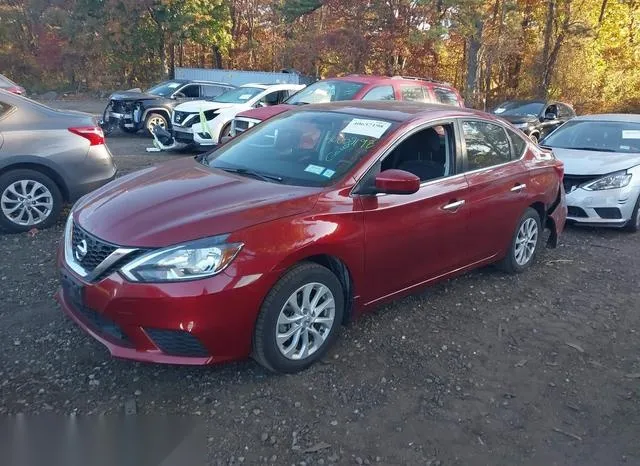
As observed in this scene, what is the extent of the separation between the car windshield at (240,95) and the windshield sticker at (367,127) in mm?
8619

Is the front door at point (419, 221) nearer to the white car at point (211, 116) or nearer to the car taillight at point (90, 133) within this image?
the car taillight at point (90, 133)

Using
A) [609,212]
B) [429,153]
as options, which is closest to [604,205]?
[609,212]

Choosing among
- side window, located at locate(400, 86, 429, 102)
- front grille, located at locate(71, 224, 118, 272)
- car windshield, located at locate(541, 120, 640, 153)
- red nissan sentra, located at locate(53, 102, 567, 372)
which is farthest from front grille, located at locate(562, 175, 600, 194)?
front grille, located at locate(71, 224, 118, 272)

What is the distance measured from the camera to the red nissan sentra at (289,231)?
3168 millimetres

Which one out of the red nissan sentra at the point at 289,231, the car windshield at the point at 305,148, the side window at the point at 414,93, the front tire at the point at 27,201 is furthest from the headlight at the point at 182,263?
the side window at the point at 414,93

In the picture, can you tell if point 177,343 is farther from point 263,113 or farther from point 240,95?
point 240,95

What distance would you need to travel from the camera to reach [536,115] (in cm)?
1527

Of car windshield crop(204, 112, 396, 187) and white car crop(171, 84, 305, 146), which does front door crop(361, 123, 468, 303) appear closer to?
car windshield crop(204, 112, 396, 187)

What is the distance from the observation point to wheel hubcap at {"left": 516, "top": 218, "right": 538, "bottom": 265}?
541cm

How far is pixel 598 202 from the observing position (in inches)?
279

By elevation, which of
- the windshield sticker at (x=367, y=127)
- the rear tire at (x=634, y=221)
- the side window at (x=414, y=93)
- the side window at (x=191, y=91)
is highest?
the windshield sticker at (x=367, y=127)

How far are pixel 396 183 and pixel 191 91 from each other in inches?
524

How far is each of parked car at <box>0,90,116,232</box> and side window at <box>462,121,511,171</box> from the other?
3.95 m

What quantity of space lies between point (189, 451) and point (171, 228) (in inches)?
46.4
